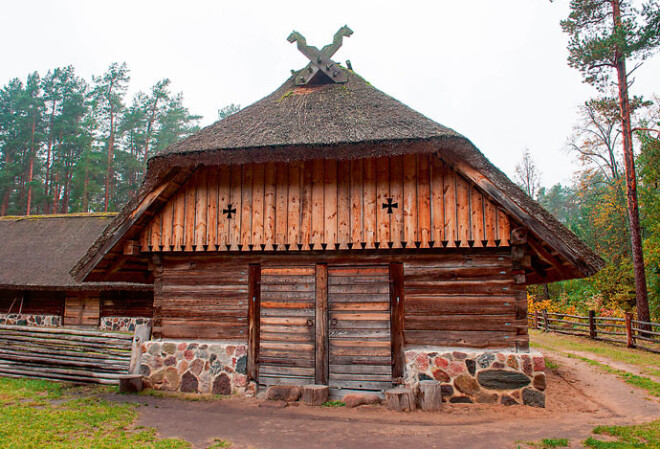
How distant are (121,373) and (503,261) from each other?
7.69 metres

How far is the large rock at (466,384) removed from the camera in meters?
7.34

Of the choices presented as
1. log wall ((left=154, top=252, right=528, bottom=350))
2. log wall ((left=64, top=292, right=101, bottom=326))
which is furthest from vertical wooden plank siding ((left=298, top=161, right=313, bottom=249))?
log wall ((left=64, top=292, right=101, bottom=326))

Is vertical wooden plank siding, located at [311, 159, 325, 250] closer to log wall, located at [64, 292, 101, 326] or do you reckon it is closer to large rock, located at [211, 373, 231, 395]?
large rock, located at [211, 373, 231, 395]

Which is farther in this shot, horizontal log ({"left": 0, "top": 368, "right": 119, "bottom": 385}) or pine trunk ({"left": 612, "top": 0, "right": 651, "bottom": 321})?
pine trunk ({"left": 612, "top": 0, "right": 651, "bottom": 321})

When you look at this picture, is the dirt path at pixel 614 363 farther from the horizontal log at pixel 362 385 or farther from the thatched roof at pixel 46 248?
the thatched roof at pixel 46 248

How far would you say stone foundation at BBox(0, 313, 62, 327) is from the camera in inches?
692

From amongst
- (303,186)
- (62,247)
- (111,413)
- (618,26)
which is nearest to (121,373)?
(111,413)

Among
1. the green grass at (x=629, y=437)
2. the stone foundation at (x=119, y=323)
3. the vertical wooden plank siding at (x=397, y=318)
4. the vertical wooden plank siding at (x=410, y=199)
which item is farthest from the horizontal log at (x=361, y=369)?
the stone foundation at (x=119, y=323)

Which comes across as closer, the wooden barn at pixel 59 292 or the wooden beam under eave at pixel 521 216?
the wooden beam under eave at pixel 521 216

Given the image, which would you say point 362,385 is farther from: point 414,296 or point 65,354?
point 65,354

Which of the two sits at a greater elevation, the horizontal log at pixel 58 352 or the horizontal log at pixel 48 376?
the horizontal log at pixel 58 352

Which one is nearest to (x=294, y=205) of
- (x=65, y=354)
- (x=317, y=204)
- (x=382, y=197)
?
(x=317, y=204)

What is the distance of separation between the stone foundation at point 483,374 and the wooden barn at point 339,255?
22 mm

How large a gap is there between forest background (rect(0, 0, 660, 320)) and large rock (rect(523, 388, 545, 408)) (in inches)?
740
